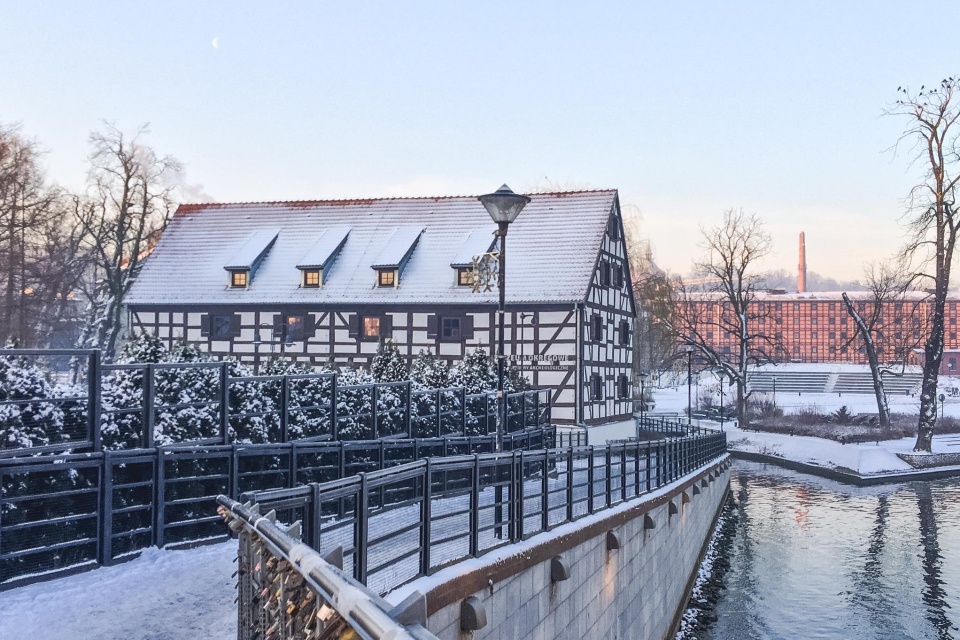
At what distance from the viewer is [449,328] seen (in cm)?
3531

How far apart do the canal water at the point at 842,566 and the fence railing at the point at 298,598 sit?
44.4 feet

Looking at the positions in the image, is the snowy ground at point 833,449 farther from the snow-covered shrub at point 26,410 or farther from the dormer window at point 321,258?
the snow-covered shrub at point 26,410

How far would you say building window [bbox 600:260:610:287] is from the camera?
35.9 meters

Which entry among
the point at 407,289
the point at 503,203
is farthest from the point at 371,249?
the point at 503,203

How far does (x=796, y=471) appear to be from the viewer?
39375 millimetres

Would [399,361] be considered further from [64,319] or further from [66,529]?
[64,319]

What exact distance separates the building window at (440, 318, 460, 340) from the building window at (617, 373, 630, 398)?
7185mm

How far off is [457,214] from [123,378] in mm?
27717

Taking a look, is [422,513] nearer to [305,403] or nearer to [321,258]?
[305,403]

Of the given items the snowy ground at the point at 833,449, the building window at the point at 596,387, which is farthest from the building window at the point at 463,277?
the snowy ground at the point at 833,449

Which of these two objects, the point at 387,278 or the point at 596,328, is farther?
the point at 387,278

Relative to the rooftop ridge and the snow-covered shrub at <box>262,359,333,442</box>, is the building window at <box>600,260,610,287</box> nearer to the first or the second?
the rooftop ridge

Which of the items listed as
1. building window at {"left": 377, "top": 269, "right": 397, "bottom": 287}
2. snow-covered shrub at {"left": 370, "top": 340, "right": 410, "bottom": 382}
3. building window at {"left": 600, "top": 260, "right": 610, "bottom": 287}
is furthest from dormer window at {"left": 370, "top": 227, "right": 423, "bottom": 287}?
snow-covered shrub at {"left": 370, "top": 340, "right": 410, "bottom": 382}

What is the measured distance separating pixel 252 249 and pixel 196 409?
2734 cm
